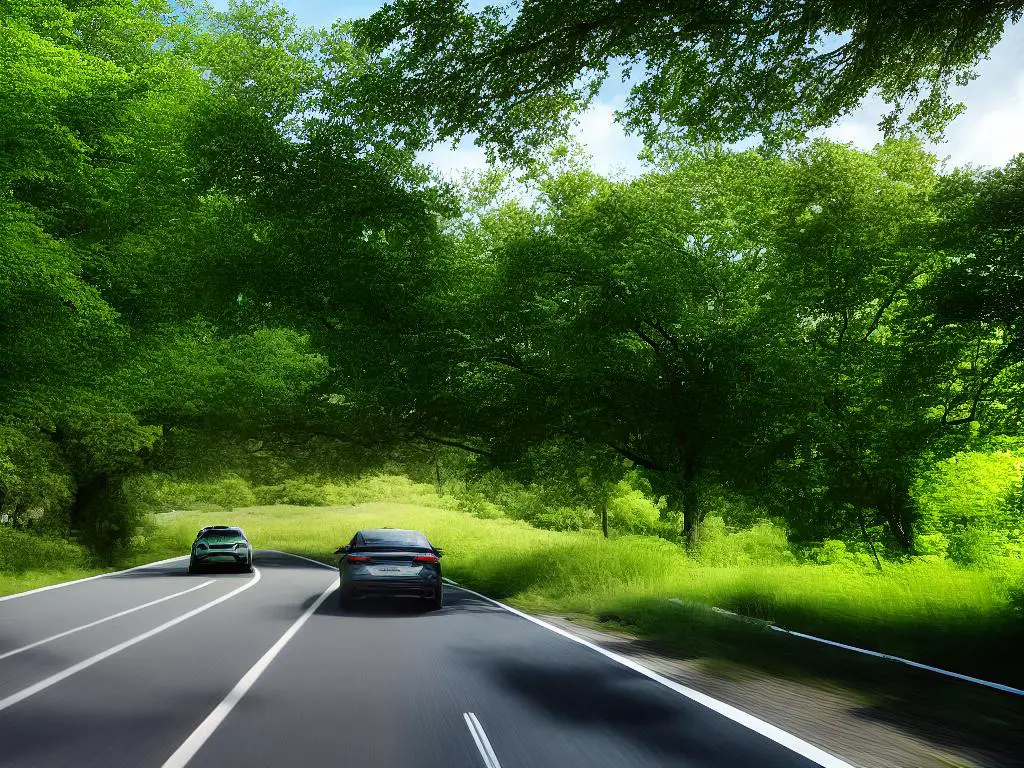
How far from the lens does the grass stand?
32.7 feet

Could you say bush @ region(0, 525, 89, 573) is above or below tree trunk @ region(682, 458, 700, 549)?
below

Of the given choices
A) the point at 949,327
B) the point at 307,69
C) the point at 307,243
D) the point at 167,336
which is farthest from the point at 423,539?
the point at 307,69

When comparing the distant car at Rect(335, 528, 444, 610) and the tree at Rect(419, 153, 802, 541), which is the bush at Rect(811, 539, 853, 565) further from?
the distant car at Rect(335, 528, 444, 610)

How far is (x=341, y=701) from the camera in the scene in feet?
25.3

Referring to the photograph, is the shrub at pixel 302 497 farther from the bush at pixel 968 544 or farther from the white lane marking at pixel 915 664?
the white lane marking at pixel 915 664

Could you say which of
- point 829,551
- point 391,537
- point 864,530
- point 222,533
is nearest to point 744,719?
point 391,537

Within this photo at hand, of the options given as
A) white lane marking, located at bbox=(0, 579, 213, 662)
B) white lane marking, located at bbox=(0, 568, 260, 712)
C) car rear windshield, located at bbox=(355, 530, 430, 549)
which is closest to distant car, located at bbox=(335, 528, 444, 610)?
car rear windshield, located at bbox=(355, 530, 430, 549)

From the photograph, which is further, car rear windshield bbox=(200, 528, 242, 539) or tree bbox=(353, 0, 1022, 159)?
car rear windshield bbox=(200, 528, 242, 539)

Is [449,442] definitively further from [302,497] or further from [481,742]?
[302,497]

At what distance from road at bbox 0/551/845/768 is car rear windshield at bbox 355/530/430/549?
2512mm

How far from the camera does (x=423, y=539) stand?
1766 centimetres

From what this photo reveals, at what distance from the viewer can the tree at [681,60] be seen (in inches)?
411

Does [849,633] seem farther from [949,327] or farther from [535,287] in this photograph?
[535,287]

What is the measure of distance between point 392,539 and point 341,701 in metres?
9.79
